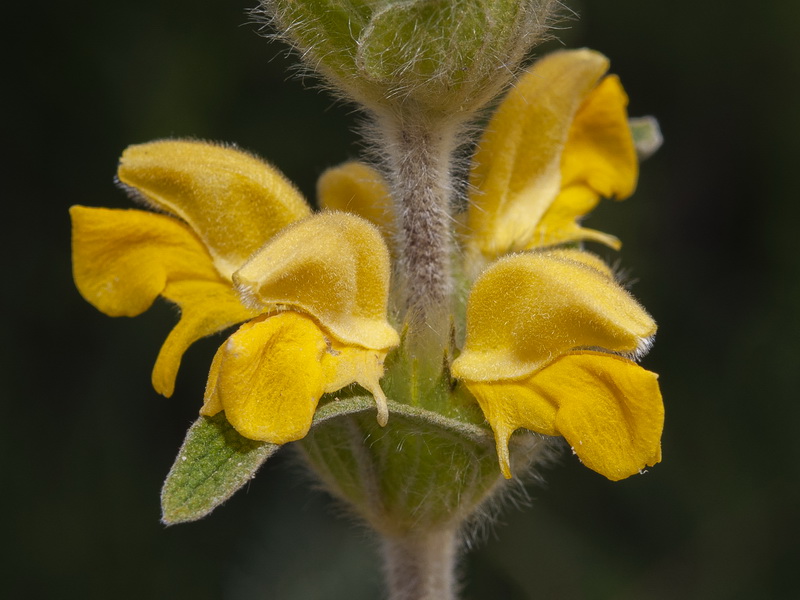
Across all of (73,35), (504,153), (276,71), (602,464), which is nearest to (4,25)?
(73,35)

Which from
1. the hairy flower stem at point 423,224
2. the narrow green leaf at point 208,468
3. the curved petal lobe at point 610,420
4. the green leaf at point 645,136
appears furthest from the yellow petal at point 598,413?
the green leaf at point 645,136

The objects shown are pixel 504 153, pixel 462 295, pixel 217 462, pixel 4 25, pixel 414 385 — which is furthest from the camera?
pixel 4 25

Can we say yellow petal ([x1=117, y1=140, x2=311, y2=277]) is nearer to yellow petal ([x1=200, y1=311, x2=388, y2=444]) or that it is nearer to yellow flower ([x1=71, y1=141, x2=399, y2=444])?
yellow flower ([x1=71, y1=141, x2=399, y2=444])

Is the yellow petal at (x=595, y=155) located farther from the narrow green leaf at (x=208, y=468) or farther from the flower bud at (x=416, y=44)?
the narrow green leaf at (x=208, y=468)

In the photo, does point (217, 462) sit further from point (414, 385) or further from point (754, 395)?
point (754, 395)

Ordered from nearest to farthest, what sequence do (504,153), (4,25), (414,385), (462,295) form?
1. (414,385)
2. (462,295)
3. (504,153)
4. (4,25)

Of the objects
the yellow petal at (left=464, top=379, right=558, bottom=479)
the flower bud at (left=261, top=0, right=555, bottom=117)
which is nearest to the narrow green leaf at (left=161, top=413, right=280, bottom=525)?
the yellow petal at (left=464, top=379, right=558, bottom=479)

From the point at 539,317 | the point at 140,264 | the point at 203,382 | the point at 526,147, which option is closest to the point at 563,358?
the point at 539,317
